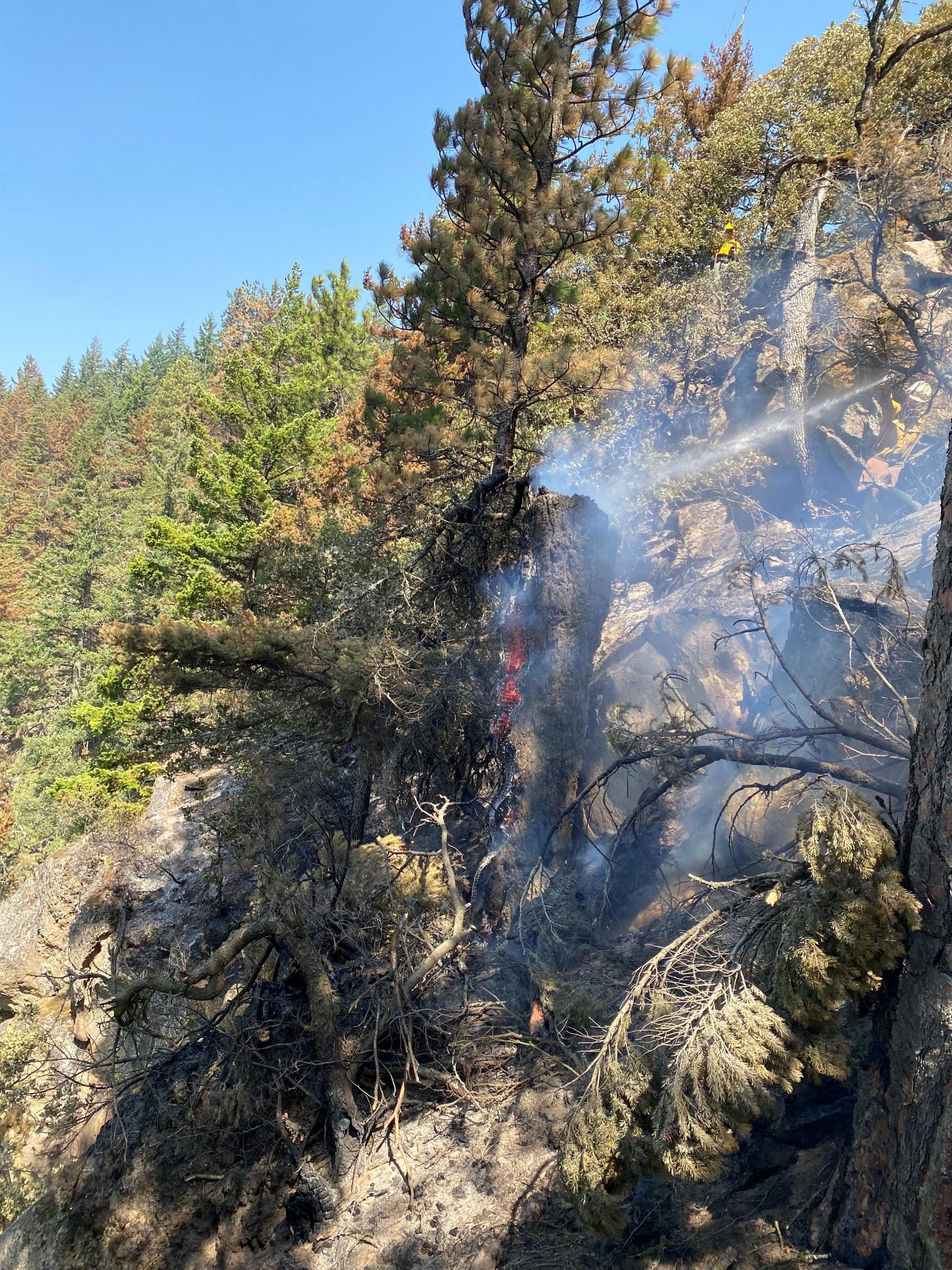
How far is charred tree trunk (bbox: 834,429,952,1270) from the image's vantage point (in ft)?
11.7

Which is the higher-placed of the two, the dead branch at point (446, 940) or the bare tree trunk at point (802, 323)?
the bare tree trunk at point (802, 323)

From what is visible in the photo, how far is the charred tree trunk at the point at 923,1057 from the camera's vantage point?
3.57 m

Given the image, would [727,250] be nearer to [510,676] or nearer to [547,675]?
[547,675]

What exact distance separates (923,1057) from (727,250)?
15.1 m

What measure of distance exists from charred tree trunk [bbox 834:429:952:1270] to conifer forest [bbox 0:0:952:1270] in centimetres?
3

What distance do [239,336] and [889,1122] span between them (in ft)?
125

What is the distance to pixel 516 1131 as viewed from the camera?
627 centimetres

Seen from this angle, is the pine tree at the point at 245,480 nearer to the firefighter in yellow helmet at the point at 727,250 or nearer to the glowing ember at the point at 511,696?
the glowing ember at the point at 511,696

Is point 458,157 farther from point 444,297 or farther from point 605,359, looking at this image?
point 605,359

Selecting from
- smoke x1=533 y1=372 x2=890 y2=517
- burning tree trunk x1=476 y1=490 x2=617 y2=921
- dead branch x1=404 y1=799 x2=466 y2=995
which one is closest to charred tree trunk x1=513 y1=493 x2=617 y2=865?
burning tree trunk x1=476 y1=490 x2=617 y2=921

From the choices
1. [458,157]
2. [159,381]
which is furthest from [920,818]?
[159,381]

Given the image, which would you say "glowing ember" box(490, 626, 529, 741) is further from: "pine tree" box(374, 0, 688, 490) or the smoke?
the smoke

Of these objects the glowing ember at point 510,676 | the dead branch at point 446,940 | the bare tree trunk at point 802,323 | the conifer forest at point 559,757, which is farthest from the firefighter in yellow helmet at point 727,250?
the dead branch at point 446,940

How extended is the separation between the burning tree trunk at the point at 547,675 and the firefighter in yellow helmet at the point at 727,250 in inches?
333
